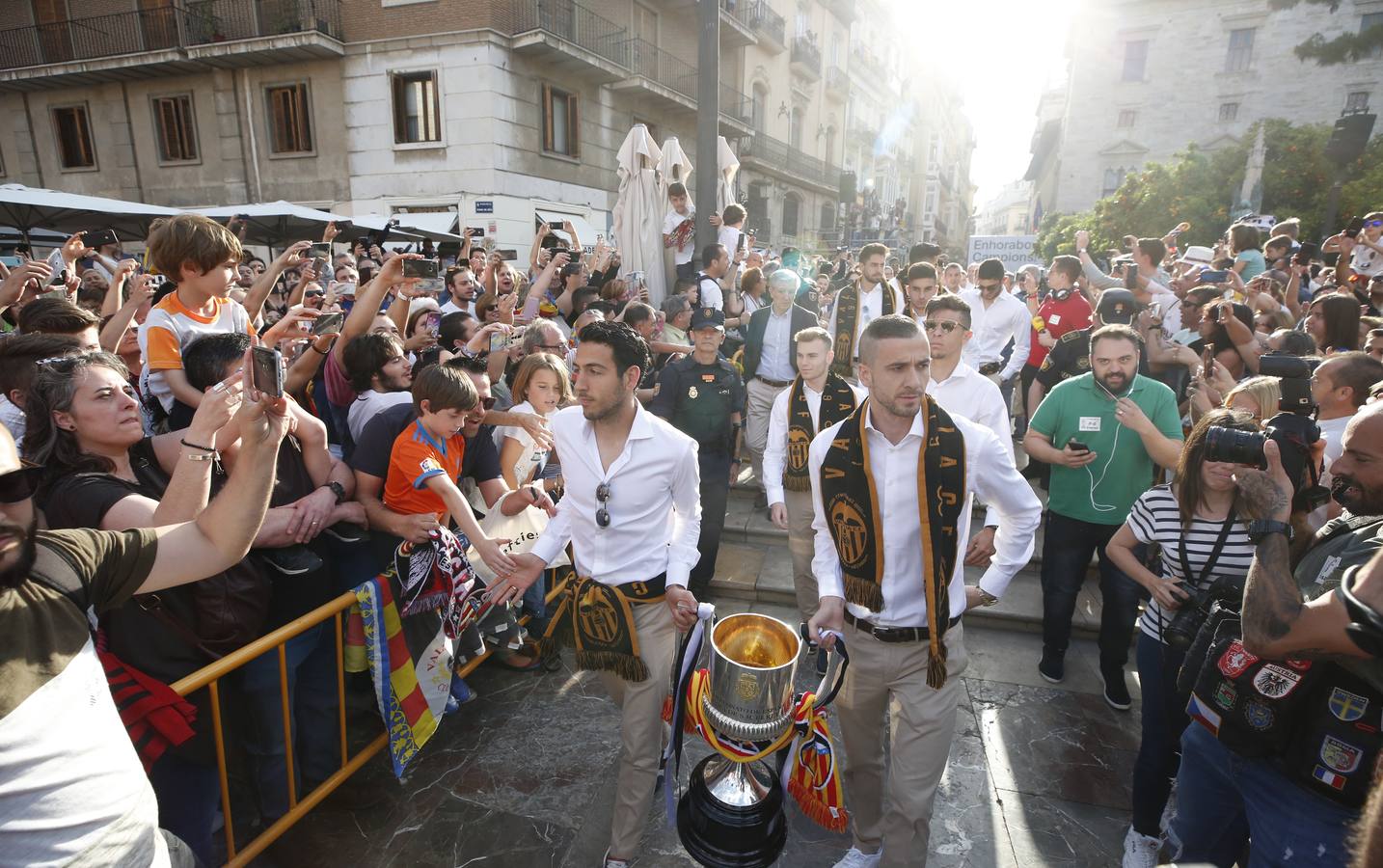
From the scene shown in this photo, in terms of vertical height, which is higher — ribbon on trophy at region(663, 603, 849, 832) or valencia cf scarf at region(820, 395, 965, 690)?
valencia cf scarf at region(820, 395, 965, 690)

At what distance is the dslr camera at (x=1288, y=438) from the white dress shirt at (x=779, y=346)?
12.4ft

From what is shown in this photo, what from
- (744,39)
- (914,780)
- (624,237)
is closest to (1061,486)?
(914,780)

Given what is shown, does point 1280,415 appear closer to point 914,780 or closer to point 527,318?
point 914,780

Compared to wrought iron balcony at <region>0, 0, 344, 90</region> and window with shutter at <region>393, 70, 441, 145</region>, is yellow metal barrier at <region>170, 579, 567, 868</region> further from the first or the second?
wrought iron balcony at <region>0, 0, 344, 90</region>

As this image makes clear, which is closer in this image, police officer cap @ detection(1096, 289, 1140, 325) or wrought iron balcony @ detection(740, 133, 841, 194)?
police officer cap @ detection(1096, 289, 1140, 325)

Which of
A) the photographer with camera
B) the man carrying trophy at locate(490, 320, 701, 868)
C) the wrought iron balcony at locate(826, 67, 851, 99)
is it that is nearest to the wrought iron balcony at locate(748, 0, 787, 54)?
the wrought iron balcony at locate(826, 67, 851, 99)

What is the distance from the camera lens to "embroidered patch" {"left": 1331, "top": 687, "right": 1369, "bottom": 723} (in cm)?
176

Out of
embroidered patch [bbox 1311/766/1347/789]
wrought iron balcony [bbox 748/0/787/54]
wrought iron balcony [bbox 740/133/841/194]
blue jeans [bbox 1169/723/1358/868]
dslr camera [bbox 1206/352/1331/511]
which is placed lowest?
blue jeans [bbox 1169/723/1358/868]

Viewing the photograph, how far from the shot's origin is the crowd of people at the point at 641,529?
67.9 inches

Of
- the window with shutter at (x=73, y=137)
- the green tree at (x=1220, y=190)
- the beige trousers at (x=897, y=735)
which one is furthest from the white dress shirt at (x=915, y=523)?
the window with shutter at (x=73, y=137)

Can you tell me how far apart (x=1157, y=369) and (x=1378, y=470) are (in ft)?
13.6

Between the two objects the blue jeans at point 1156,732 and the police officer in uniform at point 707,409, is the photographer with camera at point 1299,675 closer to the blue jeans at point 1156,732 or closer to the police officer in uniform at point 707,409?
the blue jeans at point 1156,732

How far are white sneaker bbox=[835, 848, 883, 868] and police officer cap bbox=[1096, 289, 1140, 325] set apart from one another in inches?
173

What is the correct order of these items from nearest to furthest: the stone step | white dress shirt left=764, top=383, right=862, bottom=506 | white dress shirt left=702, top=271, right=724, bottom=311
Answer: white dress shirt left=764, top=383, right=862, bottom=506
the stone step
white dress shirt left=702, top=271, right=724, bottom=311
